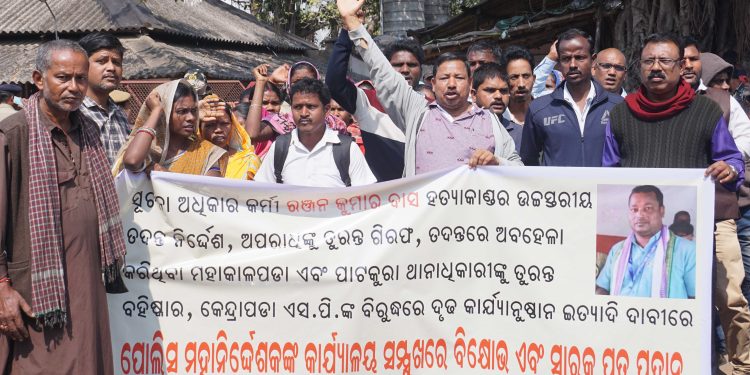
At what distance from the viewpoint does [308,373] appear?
447 centimetres

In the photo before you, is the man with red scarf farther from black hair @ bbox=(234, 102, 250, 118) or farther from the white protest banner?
black hair @ bbox=(234, 102, 250, 118)

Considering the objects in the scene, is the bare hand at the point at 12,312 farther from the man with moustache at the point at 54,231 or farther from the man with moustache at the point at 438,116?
the man with moustache at the point at 438,116

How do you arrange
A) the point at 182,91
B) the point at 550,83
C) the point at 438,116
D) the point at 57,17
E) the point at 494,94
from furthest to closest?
the point at 57,17 → the point at 550,83 → the point at 494,94 → the point at 438,116 → the point at 182,91

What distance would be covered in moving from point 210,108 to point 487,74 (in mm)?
1954

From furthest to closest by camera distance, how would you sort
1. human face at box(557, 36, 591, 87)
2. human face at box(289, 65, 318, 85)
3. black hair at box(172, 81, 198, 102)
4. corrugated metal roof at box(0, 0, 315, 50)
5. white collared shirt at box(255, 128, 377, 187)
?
1. corrugated metal roof at box(0, 0, 315, 50)
2. human face at box(289, 65, 318, 85)
3. human face at box(557, 36, 591, 87)
4. white collared shirt at box(255, 128, 377, 187)
5. black hair at box(172, 81, 198, 102)

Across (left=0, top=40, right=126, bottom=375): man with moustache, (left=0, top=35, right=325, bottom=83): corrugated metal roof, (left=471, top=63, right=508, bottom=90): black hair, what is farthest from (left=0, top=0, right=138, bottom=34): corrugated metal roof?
(left=0, top=40, right=126, bottom=375): man with moustache

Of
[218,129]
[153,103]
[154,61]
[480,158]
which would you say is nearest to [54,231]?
[153,103]

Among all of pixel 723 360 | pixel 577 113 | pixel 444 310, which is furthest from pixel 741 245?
pixel 444 310

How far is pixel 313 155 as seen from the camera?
4.97 metres

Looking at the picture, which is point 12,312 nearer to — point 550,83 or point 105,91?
point 105,91

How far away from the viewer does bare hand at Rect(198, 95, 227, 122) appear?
5.14 m

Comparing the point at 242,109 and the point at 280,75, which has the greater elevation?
the point at 280,75

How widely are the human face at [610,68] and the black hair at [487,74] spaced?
0.64 meters

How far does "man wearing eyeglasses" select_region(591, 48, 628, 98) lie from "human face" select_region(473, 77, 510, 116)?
64 cm
